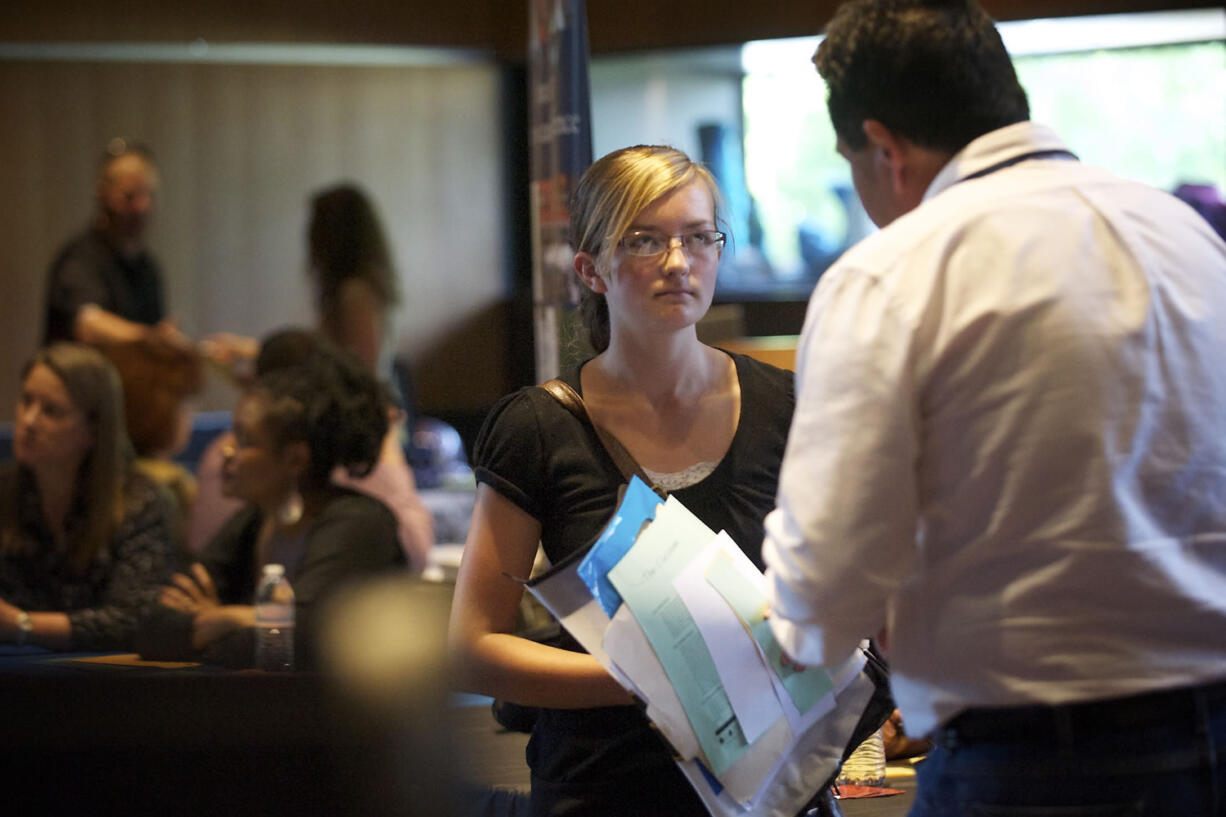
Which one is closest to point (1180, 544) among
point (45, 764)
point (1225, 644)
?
point (1225, 644)

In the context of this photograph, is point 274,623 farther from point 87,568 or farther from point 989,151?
point 989,151

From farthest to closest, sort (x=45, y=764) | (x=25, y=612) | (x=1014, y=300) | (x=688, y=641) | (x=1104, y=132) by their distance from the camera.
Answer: (x=1104, y=132) < (x=25, y=612) < (x=45, y=764) < (x=688, y=641) < (x=1014, y=300)

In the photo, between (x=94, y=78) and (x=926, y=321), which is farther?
(x=94, y=78)

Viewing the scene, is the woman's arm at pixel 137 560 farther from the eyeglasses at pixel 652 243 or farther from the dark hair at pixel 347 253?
the eyeglasses at pixel 652 243

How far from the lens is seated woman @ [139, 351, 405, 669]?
282 centimetres

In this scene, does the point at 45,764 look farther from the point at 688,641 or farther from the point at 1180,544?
the point at 1180,544

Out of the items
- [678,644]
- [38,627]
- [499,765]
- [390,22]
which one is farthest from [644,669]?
[390,22]

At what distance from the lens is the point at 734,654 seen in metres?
1.35

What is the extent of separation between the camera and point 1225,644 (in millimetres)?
1155

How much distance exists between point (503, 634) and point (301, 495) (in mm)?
1446

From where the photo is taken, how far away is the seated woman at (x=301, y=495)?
282 centimetres

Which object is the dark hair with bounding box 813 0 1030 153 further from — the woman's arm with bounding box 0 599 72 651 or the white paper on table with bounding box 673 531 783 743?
the woman's arm with bounding box 0 599 72 651

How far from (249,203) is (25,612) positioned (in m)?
4.36

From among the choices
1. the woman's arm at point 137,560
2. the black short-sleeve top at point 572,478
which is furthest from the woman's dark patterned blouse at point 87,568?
the black short-sleeve top at point 572,478
